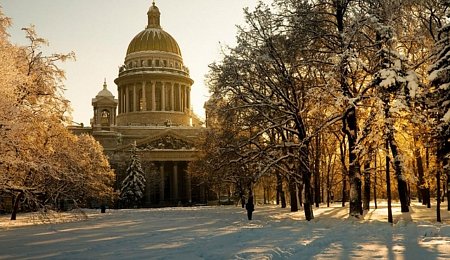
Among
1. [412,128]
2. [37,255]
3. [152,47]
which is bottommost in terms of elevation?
[37,255]

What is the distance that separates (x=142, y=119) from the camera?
9838cm

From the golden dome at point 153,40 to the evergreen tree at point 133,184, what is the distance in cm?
4051

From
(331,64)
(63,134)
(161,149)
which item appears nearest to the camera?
(331,64)

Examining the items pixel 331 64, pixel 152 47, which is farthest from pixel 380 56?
pixel 152 47

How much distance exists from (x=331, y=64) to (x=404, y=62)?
10.8 ft

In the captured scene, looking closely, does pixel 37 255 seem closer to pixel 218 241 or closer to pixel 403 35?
pixel 218 241

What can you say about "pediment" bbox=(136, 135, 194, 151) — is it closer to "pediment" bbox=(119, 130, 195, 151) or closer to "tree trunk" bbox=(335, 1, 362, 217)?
"pediment" bbox=(119, 130, 195, 151)

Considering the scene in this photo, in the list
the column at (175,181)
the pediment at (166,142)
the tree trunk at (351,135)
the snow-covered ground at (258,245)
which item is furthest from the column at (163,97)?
the snow-covered ground at (258,245)

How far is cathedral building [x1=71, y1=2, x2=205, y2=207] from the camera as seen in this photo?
82.1 metres

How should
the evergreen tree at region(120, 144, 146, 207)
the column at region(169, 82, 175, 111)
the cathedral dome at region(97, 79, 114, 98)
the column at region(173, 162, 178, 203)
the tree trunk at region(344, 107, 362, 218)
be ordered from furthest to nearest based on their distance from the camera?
the column at region(169, 82, 175, 111)
the cathedral dome at region(97, 79, 114, 98)
the column at region(173, 162, 178, 203)
the evergreen tree at region(120, 144, 146, 207)
the tree trunk at region(344, 107, 362, 218)

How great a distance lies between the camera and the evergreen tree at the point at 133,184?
68.2 meters

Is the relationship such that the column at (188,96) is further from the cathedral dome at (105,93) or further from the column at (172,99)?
the cathedral dome at (105,93)

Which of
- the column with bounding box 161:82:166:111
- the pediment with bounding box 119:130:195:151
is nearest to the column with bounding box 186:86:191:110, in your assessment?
the column with bounding box 161:82:166:111

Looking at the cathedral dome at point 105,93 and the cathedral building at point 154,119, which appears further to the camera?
the cathedral dome at point 105,93
